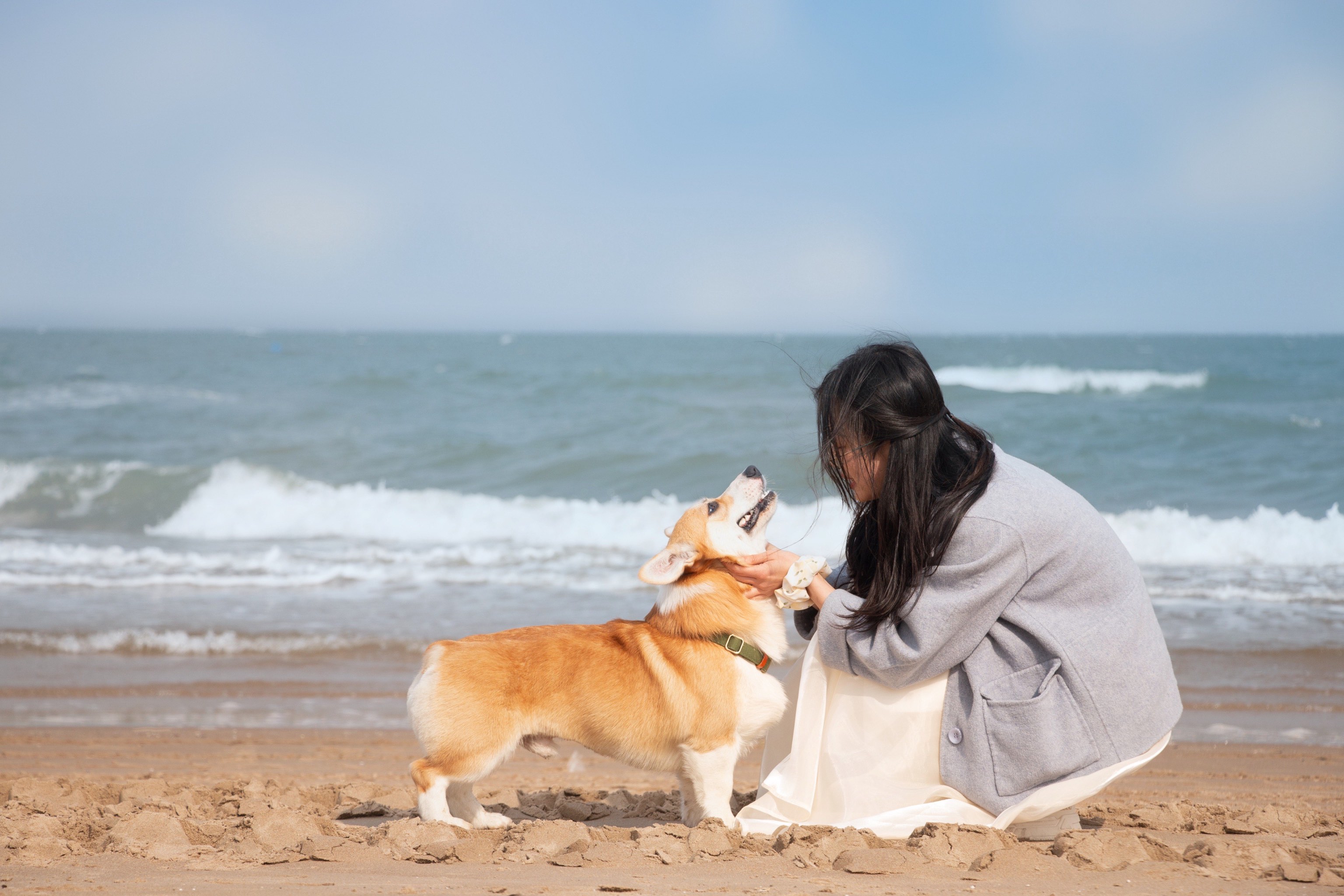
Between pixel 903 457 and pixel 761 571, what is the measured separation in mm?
739

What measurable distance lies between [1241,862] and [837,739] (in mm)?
1160

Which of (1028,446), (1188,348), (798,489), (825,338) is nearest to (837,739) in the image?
(798,489)

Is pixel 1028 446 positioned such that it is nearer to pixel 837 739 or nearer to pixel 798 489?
pixel 798 489

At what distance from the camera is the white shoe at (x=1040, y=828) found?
287 centimetres

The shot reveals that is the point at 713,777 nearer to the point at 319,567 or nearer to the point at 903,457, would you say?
the point at 903,457

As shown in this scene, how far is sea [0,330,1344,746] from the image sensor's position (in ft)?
19.7

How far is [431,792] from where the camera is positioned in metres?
3.22

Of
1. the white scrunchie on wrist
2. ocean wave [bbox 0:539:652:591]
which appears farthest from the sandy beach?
ocean wave [bbox 0:539:652:591]

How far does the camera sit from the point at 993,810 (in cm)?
284

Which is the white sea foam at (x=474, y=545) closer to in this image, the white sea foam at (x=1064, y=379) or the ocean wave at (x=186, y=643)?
the ocean wave at (x=186, y=643)

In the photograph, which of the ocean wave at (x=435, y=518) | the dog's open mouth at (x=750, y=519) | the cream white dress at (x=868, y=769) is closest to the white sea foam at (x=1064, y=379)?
the ocean wave at (x=435, y=518)

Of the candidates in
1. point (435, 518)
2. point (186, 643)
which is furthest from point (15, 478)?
point (186, 643)

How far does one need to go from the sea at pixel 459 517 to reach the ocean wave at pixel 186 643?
0.07 feet

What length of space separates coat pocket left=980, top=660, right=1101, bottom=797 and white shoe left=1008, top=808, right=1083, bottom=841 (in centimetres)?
15
